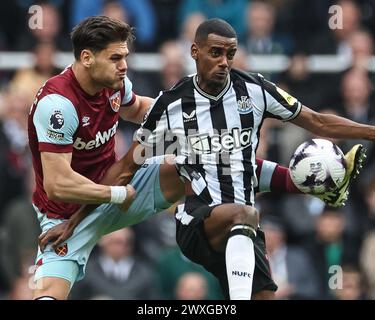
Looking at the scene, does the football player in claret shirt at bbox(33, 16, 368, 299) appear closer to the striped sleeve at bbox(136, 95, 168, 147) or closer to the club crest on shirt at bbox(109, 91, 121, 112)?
the club crest on shirt at bbox(109, 91, 121, 112)

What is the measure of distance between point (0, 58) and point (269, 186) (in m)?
5.88

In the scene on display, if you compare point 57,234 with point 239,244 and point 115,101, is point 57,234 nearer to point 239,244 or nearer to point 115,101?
point 115,101

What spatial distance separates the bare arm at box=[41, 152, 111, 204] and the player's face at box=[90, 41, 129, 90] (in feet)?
2.03

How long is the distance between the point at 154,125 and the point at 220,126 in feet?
1.63

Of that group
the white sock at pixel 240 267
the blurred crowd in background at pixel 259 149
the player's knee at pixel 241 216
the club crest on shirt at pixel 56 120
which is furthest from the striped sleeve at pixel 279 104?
the blurred crowd in background at pixel 259 149

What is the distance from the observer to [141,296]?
1278 centimetres

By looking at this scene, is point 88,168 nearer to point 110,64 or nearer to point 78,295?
point 110,64

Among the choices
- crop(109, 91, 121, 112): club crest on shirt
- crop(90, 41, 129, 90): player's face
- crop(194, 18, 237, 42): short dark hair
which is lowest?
crop(109, 91, 121, 112): club crest on shirt

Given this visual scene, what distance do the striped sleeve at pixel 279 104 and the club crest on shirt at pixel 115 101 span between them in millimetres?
1159

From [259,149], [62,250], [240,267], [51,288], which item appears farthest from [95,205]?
[259,149]

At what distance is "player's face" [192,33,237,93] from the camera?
29.9 ft

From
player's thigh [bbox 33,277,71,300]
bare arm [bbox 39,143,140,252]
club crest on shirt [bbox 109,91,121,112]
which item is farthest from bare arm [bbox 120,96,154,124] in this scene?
player's thigh [bbox 33,277,71,300]
